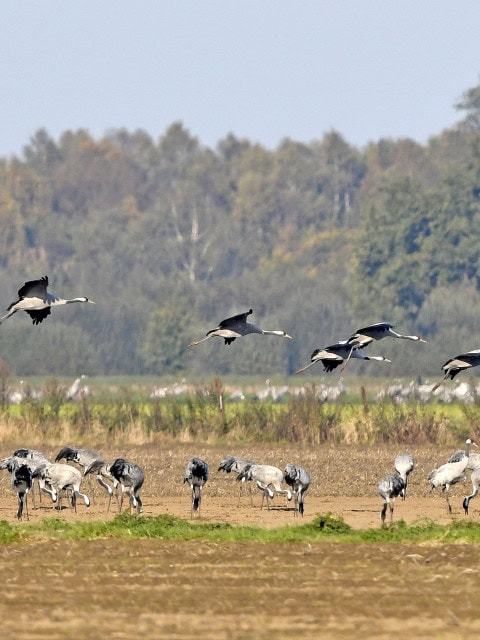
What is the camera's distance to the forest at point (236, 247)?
72.5m

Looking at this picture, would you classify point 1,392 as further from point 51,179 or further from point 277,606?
point 51,179

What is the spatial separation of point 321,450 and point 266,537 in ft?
46.5

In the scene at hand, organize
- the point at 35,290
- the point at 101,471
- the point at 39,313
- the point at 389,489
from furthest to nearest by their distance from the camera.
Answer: the point at 101,471 → the point at 39,313 → the point at 35,290 → the point at 389,489

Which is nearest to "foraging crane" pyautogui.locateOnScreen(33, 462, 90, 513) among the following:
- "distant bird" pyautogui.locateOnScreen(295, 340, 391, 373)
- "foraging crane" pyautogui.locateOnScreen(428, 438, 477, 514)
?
"distant bird" pyautogui.locateOnScreen(295, 340, 391, 373)

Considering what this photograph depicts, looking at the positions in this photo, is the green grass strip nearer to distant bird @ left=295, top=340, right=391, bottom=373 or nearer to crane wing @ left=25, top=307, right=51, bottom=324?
crane wing @ left=25, top=307, right=51, bottom=324

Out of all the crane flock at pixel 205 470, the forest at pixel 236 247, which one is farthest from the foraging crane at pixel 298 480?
the forest at pixel 236 247

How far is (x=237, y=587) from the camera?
1302 centimetres

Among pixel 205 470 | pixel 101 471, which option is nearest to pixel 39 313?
pixel 101 471

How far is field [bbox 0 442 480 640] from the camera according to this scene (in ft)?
37.3

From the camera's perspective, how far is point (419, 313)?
79.1 m

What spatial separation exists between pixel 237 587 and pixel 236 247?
99215 millimetres

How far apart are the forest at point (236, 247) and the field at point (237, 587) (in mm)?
41934

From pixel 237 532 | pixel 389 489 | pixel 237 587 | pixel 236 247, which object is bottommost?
pixel 237 587

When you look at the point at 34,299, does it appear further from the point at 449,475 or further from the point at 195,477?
the point at 449,475
